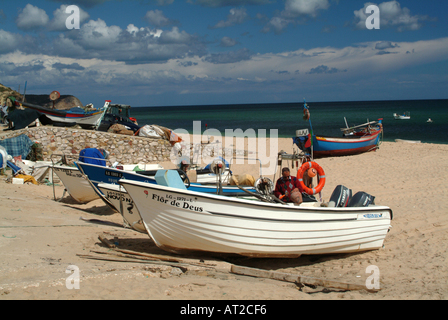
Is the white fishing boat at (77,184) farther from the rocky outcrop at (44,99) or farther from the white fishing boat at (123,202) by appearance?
the rocky outcrop at (44,99)

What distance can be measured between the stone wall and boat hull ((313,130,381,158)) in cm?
804

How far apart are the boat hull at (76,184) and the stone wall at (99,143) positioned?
5.20 meters

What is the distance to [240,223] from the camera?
5.22 m

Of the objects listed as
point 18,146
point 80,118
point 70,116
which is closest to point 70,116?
point 70,116

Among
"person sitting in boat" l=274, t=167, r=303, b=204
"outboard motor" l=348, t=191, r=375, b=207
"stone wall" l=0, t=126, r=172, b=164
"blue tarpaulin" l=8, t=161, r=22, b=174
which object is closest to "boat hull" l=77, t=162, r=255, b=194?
"person sitting in boat" l=274, t=167, r=303, b=204

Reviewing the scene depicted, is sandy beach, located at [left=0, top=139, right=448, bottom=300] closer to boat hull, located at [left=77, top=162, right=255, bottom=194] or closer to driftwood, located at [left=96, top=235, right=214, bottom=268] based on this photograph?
driftwood, located at [left=96, top=235, right=214, bottom=268]

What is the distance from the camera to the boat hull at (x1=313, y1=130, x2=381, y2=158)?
56.1 feet

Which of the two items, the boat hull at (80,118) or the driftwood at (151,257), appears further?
the boat hull at (80,118)

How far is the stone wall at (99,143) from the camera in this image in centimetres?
1468

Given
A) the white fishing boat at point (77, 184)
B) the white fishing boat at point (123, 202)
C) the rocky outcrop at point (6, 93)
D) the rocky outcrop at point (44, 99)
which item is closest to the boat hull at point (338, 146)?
the white fishing boat at point (77, 184)

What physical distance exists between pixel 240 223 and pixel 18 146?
38.2ft

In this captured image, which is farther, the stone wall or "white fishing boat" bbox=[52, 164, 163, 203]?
the stone wall
